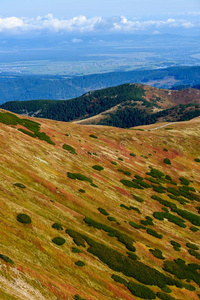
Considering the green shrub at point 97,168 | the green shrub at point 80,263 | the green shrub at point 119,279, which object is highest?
the green shrub at point 97,168

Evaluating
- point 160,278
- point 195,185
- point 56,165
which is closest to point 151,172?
point 195,185

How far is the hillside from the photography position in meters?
26.5

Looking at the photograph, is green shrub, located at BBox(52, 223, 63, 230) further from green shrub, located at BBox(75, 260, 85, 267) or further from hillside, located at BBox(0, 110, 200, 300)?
green shrub, located at BBox(75, 260, 85, 267)

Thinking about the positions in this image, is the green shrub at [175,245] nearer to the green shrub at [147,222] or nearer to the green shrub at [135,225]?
the green shrub at [147,222]

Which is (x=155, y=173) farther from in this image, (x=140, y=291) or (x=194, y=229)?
(x=140, y=291)

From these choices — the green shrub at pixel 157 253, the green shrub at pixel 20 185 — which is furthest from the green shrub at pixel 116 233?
the green shrub at pixel 20 185

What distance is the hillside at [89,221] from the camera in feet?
87.0

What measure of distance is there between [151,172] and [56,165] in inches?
1080

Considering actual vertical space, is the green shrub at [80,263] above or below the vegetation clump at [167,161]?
above

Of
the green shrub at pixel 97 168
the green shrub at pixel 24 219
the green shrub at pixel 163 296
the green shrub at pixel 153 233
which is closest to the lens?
the green shrub at pixel 163 296

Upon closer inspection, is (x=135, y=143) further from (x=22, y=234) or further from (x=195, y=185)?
(x=22, y=234)

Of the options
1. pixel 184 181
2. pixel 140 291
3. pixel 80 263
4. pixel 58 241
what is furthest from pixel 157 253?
pixel 184 181

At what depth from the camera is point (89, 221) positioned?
3841 cm

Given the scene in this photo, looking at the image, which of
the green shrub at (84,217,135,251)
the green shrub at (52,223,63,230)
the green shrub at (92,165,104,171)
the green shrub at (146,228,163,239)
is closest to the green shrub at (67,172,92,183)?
the green shrub at (92,165,104,171)
